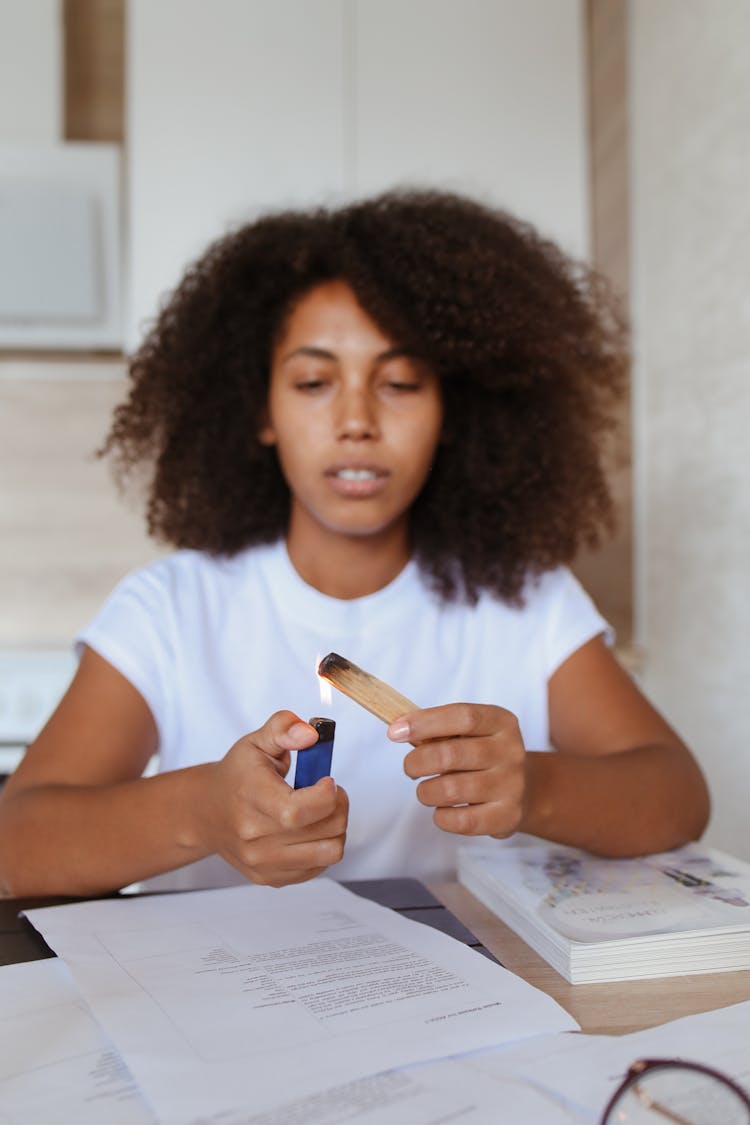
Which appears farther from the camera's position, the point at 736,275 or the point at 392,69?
the point at 392,69

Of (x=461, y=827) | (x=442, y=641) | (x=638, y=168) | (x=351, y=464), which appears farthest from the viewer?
(x=638, y=168)

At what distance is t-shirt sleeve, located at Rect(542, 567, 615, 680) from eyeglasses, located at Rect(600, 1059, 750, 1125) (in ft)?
2.20

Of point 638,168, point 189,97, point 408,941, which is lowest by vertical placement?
point 408,941

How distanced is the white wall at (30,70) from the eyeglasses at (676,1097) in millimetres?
2116

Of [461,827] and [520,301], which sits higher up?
[520,301]

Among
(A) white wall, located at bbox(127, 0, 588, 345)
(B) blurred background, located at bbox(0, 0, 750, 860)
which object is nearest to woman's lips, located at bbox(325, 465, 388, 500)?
(B) blurred background, located at bbox(0, 0, 750, 860)

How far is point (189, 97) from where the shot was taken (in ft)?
6.64

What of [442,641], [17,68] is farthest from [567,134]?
[442,641]

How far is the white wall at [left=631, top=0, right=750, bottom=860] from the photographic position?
1.61 meters

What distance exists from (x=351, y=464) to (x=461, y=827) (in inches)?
19.3

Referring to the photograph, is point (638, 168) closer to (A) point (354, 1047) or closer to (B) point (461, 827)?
(B) point (461, 827)

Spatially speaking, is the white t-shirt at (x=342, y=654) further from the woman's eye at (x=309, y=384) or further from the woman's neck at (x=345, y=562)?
the woman's eye at (x=309, y=384)

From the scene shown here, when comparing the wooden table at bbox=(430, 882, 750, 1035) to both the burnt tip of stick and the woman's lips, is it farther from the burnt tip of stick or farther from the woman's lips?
the woman's lips

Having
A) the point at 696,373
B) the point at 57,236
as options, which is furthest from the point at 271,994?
the point at 57,236
